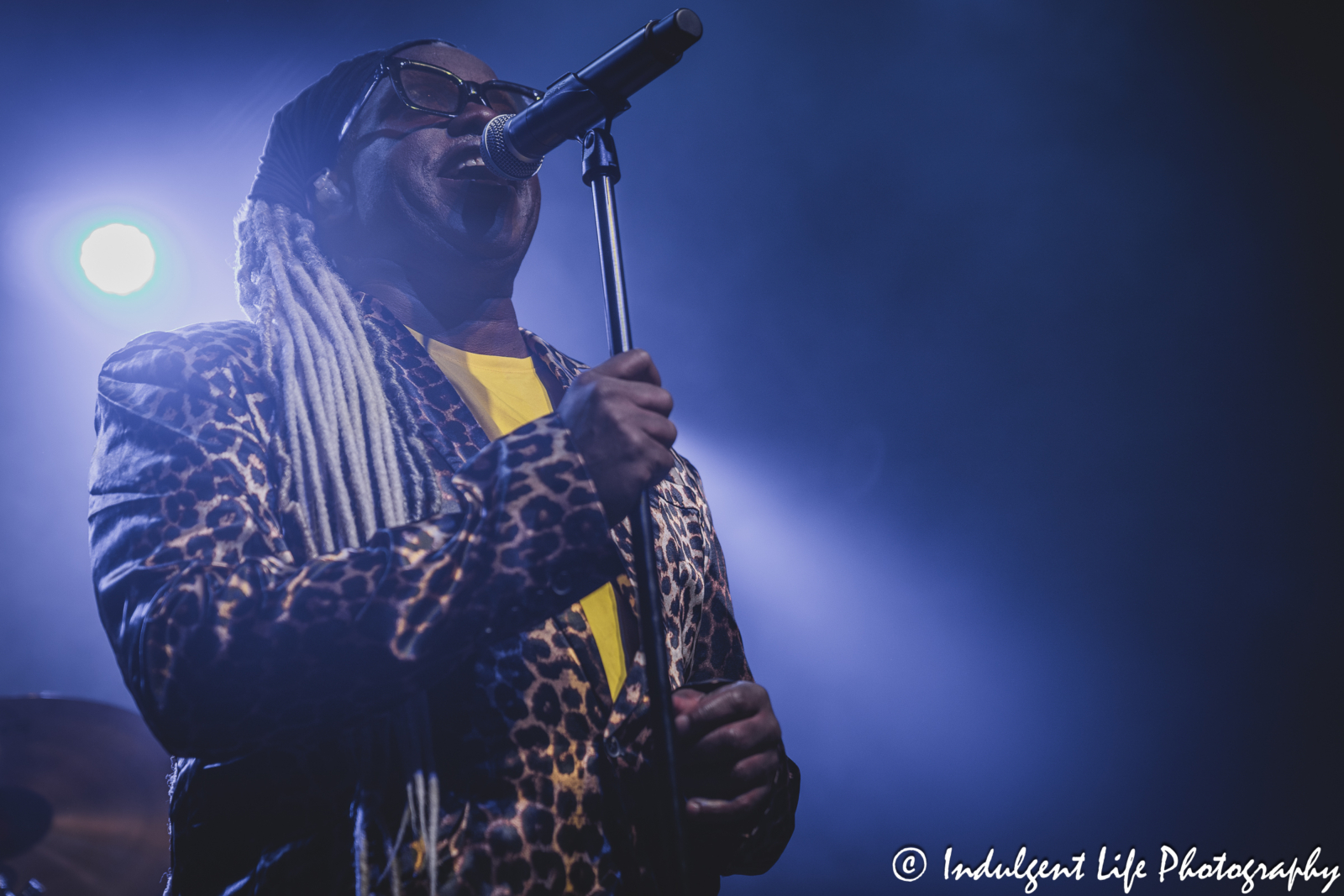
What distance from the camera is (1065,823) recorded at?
3.65 m

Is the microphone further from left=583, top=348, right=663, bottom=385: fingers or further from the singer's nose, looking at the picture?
the singer's nose

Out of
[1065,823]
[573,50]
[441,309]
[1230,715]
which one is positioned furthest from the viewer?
[573,50]

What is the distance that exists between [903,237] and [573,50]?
207 cm

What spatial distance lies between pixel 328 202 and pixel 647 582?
1.34 m

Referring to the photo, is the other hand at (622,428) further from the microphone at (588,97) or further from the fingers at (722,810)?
the fingers at (722,810)

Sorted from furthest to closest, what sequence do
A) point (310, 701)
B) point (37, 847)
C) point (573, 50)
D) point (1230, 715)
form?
point (573, 50) < point (1230, 715) < point (37, 847) < point (310, 701)

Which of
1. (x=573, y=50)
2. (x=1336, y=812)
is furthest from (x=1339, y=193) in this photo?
(x=573, y=50)

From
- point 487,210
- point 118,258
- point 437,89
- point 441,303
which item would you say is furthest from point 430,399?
point 118,258

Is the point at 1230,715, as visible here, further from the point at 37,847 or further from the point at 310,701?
the point at 37,847

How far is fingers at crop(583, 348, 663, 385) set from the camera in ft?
3.03

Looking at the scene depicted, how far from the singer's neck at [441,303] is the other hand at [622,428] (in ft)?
2.53

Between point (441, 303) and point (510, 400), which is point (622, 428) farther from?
point (441, 303)

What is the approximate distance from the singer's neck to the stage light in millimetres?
3081

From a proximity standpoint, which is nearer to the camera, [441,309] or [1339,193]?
[441,309]
